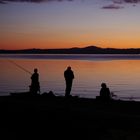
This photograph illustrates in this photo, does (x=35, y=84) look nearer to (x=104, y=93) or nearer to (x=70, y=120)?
(x=104, y=93)

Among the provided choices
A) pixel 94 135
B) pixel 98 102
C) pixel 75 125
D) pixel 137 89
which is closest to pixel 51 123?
pixel 75 125

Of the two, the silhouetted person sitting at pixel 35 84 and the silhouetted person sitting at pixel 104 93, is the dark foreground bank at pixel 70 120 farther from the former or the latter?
the silhouetted person sitting at pixel 35 84

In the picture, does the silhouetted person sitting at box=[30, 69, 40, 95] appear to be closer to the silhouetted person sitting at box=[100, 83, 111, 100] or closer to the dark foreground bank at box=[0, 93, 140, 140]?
the dark foreground bank at box=[0, 93, 140, 140]

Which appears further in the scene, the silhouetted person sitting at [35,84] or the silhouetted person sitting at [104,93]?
the silhouetted person sitting at [35,84]

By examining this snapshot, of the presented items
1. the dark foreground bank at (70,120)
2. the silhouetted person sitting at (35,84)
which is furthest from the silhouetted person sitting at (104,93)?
the silhouetted person sitting at (35,84)

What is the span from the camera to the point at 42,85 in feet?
163

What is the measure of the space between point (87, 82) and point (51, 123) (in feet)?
113

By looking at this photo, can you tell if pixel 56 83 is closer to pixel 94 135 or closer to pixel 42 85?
pixel 42 85

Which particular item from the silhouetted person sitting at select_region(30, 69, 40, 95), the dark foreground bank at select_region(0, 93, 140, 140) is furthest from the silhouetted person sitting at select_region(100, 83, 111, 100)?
the silhouetted person sitting at select_region(30, 69, 40, 95)

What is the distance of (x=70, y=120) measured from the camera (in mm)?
17750

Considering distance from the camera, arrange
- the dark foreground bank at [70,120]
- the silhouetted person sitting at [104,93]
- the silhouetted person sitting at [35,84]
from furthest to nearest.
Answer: the silhouetted person sitting at [35,84]
the silhouetted person sitting at [104,93]
the dark foreground bank at [70,120]

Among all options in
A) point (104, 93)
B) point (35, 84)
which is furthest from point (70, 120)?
point (35, 84)

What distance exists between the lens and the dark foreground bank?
1625cm

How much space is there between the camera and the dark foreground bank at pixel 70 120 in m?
16.2
